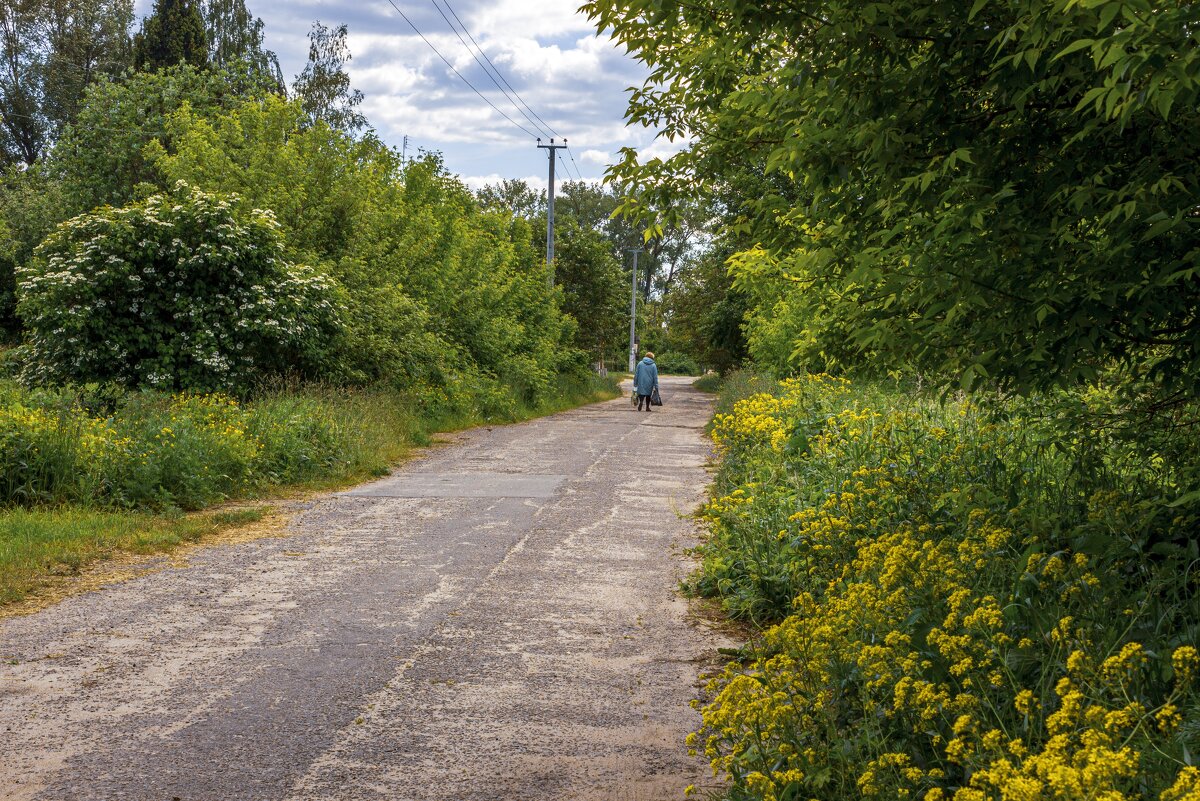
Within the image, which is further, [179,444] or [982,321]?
[179,444]

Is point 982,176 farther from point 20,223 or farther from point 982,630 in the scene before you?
point 20,223

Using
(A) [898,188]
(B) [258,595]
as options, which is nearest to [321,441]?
(B) [258,595]

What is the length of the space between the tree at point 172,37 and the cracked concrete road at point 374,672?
114 ft

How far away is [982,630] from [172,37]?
42.8 meters

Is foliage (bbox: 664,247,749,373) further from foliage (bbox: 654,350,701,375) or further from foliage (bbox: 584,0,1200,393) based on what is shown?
foliage (bbox: 654,350,701,375)

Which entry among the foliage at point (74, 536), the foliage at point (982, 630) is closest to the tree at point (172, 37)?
the foliage at point (74, 536)

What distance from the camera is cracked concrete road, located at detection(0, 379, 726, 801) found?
4.47m

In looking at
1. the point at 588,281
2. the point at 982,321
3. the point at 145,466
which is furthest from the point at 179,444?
the point at 588,281

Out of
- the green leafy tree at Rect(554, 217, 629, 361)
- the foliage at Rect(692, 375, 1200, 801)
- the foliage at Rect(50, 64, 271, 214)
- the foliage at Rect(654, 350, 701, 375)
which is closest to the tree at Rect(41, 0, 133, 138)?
the foliage at Rect(50, 64, 271, 214)

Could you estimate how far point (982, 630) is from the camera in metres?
3.88

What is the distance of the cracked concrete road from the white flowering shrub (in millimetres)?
7122

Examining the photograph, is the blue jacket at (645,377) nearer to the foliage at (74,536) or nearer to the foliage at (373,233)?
the foliage at (373,233)

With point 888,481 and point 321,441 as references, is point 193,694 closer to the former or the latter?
point 888,481

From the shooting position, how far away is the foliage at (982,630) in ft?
10.3
